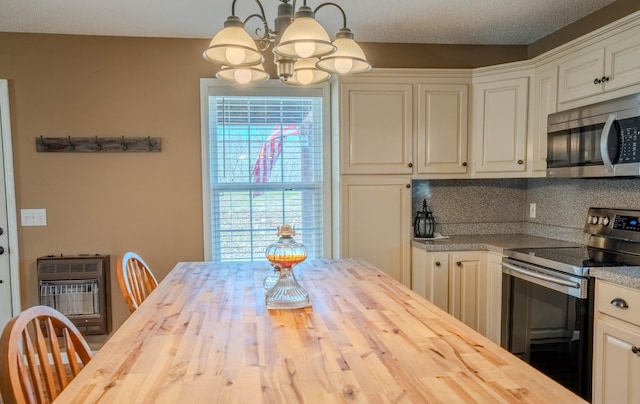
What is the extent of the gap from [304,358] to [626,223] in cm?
225

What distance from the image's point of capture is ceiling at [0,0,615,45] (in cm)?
256

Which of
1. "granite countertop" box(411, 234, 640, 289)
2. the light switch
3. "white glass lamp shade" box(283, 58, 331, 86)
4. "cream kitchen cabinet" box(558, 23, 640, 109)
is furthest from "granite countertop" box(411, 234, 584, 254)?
the light switch

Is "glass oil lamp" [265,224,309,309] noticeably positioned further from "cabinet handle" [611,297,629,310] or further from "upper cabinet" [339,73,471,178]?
"upper cabinet" [339,73,471,178]

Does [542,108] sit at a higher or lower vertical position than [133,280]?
higher

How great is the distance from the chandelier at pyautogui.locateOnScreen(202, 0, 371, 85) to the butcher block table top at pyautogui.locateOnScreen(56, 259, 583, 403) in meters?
0.90

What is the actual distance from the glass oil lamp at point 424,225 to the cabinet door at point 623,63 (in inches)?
55.0

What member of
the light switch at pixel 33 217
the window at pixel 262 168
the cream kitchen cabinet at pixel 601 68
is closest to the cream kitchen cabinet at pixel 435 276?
the window at pixel 262 168

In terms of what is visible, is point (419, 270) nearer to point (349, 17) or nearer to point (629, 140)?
point (629, 140)

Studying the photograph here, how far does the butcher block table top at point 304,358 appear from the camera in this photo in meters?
0.87

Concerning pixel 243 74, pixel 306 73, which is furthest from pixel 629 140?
pixel 243 74

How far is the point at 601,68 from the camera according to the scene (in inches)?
90.3

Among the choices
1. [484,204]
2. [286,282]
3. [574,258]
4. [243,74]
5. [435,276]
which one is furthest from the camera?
[484,204]

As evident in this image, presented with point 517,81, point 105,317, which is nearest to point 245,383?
point 105,317

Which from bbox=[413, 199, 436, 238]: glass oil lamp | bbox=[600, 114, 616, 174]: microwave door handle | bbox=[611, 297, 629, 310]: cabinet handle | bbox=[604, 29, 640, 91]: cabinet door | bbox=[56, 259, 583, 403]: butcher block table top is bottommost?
bbox=[611, 297, 629, 310]: cabinet handle
